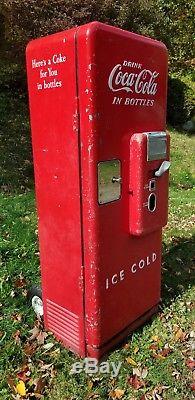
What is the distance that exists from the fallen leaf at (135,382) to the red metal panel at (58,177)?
41cm

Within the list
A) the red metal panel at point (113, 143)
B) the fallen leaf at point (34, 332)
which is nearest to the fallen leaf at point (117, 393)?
A: the red metal panel at point (113, 143)

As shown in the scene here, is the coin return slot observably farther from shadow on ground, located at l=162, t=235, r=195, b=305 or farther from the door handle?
shadow on ground, located at l=162, t=235, r=195, b=305

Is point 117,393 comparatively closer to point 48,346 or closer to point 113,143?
point 48,346

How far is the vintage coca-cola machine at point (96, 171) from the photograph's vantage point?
94.7 inches

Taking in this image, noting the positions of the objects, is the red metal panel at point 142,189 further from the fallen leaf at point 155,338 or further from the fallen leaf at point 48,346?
the fallen leaf at point 48,346

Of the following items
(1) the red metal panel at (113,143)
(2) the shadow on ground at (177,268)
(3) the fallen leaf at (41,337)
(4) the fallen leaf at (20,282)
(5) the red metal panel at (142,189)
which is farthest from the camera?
(2) the shadow on ground at (177,268)

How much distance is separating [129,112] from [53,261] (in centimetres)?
125

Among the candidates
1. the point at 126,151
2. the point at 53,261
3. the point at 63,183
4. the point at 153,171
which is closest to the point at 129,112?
the point at 126,151

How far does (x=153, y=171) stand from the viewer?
284cm

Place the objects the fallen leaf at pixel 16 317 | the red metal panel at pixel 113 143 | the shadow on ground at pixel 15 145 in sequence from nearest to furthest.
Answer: the red metal panel at pixel 113 143
the fallen leaf at pixel 16 317
the shadow on ground at pixel 15 145

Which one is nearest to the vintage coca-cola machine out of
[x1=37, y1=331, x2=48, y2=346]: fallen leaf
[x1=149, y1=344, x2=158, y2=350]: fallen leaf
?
[x1=37, y1=331, x2=48, y2=346]: fallen leaf

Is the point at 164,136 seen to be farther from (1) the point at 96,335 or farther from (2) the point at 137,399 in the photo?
(2) the point at 137,399

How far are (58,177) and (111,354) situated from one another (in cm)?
147

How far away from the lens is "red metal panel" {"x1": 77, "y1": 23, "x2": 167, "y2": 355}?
2.36m
